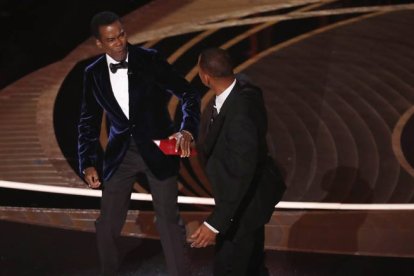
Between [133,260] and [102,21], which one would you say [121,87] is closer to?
[102,21]

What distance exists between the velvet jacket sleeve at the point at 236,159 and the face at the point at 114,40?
0.93 metres

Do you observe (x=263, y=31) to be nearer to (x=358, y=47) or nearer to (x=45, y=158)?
(x=358, y=47)

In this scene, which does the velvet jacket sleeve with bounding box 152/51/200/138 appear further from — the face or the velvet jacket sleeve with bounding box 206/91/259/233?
the velvet jacket sleeve with bounding box 206/91/259/233

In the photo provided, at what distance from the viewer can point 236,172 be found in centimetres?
301

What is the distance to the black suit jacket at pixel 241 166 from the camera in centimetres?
300

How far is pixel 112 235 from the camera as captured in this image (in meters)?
3.91

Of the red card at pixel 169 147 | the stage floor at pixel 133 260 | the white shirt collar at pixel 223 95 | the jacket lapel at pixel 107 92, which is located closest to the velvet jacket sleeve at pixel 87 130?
the jacket lapel at pixel 107 92

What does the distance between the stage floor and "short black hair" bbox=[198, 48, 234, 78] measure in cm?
157

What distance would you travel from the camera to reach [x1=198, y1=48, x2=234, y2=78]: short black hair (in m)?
3.11

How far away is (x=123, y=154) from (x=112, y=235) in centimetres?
48

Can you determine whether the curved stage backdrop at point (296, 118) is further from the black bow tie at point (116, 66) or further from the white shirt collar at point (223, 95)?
the white shirt collar at point (223, 95)

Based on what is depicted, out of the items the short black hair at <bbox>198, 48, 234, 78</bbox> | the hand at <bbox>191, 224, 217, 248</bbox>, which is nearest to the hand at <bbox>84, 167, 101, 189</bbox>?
the hand at <bbox>191, 224, 217, 248</bbox>

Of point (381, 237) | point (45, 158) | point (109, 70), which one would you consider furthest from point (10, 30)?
point (381, 237)

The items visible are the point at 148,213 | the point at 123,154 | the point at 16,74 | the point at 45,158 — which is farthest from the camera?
the point at 16,74
